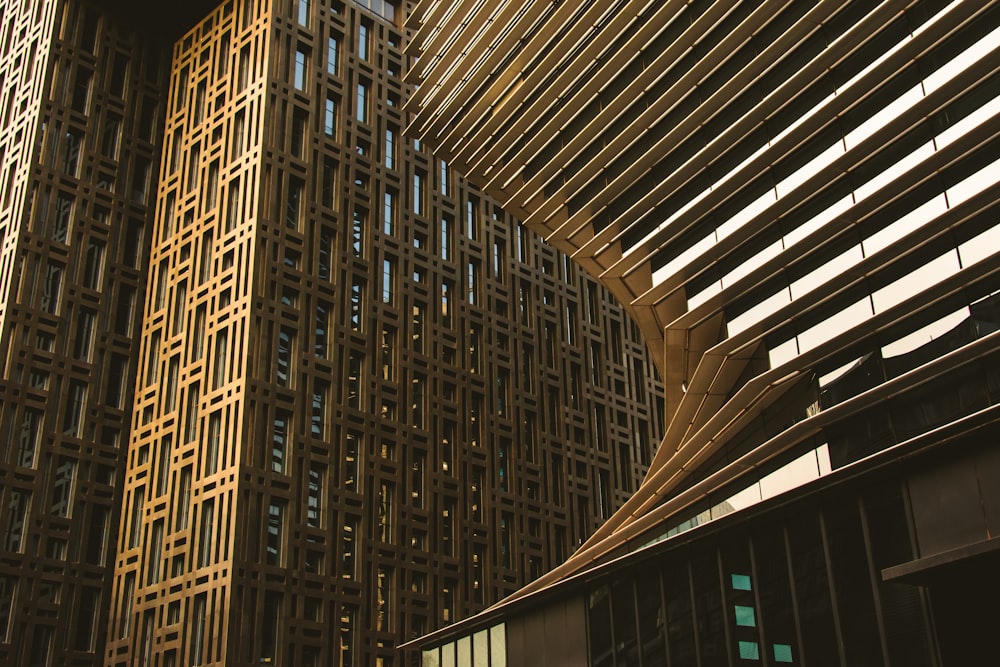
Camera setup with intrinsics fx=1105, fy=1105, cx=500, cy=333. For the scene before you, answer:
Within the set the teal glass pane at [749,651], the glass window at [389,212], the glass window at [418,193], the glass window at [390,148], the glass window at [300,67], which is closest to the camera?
the teal glass pane at [749,651]

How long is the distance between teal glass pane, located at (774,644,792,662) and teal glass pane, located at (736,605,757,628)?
65 centimetres

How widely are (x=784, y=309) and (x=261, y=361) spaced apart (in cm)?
2392

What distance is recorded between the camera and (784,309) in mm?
24016

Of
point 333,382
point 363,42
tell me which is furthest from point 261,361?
point 363,42

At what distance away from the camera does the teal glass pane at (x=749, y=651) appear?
20.3m

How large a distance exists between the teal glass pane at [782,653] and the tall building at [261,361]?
22.7 m

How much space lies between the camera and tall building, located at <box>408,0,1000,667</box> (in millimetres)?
18844

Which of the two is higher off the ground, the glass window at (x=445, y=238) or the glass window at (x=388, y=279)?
the glass window at (x=445, y=238)

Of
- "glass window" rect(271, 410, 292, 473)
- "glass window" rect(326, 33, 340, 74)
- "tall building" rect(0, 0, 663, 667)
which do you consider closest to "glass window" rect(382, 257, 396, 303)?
"tall building" rect(0, 0, 663, 667)

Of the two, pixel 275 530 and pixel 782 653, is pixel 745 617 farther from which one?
pixel 275 530

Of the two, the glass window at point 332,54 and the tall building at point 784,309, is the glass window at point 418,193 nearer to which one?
the glass window at point 332,54

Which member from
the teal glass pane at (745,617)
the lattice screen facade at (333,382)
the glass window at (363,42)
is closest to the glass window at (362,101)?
the lattice screen facade at (333,382)

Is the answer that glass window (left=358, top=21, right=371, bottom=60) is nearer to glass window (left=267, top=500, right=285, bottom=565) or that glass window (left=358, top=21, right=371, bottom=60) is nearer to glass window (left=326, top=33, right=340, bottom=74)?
glass window (left=326, top=33, right=340, bottom=74)

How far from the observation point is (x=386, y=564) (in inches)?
1699
